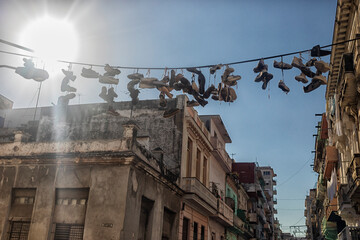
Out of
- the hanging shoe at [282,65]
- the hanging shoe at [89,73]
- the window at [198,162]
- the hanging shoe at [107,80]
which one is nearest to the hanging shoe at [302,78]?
the hanging shoe at [282,65]

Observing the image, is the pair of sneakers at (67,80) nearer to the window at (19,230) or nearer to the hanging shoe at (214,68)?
the hanging shoe at (214,68)

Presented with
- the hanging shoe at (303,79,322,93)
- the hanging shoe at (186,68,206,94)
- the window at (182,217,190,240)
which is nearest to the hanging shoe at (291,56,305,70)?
the hanging shoe at (303,79,322,93)

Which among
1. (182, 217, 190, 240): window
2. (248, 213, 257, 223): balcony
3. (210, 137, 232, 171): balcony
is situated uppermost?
(210, 137, 232, 171): balcony

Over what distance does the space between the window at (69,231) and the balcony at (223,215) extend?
1040 cm

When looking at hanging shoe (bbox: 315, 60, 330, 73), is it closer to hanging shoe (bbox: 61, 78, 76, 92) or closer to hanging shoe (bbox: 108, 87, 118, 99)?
hanging shoe (bbox: 108, 87, 118, 99)

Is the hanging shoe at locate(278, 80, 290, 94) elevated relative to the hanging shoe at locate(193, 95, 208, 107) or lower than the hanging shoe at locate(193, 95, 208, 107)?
elevated

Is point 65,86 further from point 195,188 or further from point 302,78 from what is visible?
point 195,188

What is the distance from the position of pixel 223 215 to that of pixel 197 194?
543 cm

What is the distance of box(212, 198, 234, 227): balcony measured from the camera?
20827 mm

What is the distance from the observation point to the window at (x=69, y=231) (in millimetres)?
11453

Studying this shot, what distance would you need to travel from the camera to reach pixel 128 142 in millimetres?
12023

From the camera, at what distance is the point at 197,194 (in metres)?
17.0

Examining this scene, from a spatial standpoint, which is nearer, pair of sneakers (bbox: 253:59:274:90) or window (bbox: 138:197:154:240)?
pair of sneakers (bbox: 253:59:274:90)

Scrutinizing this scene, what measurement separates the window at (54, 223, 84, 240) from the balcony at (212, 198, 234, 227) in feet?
34.1
